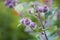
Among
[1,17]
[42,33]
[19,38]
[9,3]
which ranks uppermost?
[9,3]

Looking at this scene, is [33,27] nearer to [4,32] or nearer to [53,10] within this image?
[53,10]

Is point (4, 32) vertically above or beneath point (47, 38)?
beneath

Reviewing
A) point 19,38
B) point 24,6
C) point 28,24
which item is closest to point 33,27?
point 28,24

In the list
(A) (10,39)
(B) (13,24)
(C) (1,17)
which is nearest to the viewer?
(A) (10,39)

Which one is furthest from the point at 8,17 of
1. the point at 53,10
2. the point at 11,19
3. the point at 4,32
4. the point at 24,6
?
the point at 53,10

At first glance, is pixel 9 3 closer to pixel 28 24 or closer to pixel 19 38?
pixel 28 24

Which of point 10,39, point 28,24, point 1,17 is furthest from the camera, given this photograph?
point 1,17

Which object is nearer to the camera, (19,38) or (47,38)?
(47,38)

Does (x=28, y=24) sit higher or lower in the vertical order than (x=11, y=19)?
higher

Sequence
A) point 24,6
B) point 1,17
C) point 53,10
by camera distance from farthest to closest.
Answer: point 1,17
point 24,6
point 53,10
